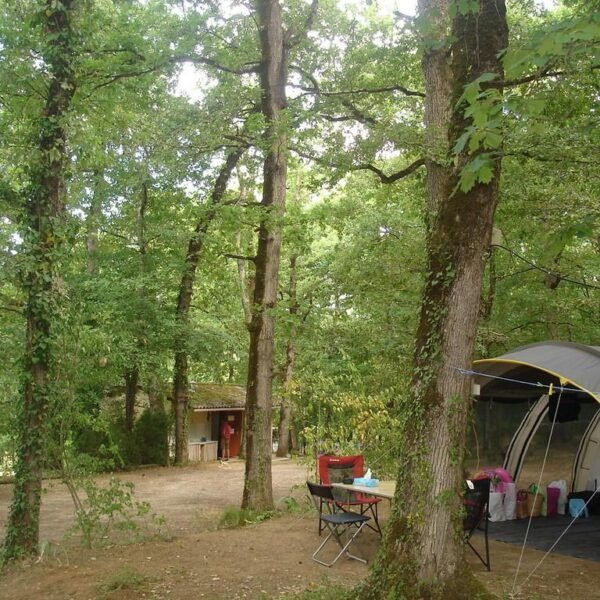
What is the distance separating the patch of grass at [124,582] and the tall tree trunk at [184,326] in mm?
9816

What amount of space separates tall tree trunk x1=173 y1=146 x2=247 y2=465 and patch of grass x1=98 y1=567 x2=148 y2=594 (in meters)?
9.82

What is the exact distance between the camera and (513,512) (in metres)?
8.69

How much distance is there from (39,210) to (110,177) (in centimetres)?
640

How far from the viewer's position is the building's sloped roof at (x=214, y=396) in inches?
865

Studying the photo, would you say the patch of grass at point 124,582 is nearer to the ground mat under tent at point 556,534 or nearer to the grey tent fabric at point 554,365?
the grey tent fabric at point 554,365

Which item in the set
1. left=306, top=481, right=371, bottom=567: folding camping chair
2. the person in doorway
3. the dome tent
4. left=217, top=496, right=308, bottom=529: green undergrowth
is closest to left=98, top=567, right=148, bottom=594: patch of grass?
left=306, top=481, right=371, bottom=567: folding camping chair

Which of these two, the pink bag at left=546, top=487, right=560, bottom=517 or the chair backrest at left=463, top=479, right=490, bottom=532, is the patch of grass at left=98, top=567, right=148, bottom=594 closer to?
the chair backrest at left=463, top=479, right=490, bottom=532

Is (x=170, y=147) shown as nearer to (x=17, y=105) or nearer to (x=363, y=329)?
(x=17, y=105)

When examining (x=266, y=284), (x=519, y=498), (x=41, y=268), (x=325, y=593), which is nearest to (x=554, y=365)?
(x=519, y=498)

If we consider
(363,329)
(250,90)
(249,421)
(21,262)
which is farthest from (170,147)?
(363,329)

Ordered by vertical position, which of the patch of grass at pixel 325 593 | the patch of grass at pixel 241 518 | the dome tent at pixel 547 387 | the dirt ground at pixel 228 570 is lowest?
the patch of grass at pixel 241 518

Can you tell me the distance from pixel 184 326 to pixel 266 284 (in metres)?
8.80

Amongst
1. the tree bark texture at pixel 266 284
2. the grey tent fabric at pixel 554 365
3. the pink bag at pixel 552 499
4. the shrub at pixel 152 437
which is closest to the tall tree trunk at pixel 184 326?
the shrub at pixel 152 437

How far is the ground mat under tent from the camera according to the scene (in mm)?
6965
